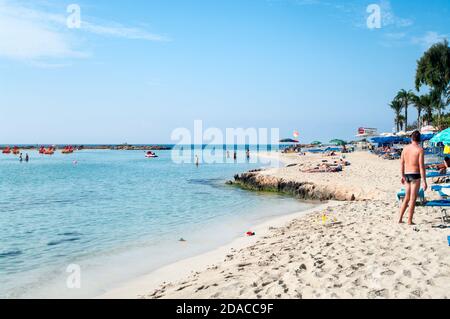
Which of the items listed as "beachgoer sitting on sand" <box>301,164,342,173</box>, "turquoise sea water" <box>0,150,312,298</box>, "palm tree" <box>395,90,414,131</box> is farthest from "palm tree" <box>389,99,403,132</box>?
"turquoise sea water" <box>0,150,312,298</box>

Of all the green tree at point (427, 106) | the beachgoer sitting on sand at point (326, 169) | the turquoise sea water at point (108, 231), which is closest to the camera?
the turquoise sea water at point (108, 231)

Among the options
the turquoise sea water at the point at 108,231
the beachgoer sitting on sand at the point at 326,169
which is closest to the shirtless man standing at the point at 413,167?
the turquoise sea water at the point at 108,231

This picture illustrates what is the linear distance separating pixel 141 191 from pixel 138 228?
42.8 feet

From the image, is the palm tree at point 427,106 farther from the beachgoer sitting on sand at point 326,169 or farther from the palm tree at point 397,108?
the beachgoer sitting on sand at point 326,169

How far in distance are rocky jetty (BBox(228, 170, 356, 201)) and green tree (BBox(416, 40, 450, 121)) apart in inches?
1236

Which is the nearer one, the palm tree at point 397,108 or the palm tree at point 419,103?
the palm tree at point 419,103

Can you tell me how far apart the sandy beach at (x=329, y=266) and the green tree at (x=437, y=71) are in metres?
41.8

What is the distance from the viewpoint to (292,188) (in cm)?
2238

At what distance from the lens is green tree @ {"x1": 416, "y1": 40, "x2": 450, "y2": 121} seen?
44469 millimetres

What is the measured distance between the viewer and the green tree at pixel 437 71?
4447 cm

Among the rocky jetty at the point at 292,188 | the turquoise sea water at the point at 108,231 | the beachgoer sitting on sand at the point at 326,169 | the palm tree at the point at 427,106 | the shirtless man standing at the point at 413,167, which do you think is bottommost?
the turquoise sea water at the point at 108,231

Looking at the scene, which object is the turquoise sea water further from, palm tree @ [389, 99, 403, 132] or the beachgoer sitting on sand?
palm tree @ [389, 99, 403, 132]

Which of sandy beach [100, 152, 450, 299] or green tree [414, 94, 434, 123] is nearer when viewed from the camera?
sandy beach [100, 152, 450, 299]
